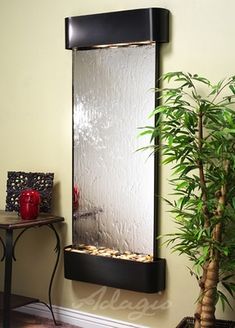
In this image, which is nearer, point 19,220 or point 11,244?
point 11,244

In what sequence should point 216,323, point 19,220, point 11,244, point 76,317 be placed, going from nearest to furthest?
1. point 216,323
2. point 11,244
3. point 19,220
4. point 76,317

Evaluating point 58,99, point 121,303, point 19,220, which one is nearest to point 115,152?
point 58,99

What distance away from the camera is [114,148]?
310 cm

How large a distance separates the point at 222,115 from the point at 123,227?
1072 millimetres

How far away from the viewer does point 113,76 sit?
3092 millimetres

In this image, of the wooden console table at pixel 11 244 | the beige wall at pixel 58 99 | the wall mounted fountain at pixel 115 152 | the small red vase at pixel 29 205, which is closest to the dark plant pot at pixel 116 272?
the wall mounted fountain at pixel 115 152

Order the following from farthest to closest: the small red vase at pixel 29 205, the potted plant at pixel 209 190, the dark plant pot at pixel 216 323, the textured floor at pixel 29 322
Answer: the textured floor at pixel 29 322, the small red vase at pixel 29 205, the dark plant pot at pixel 216 323, the potted plant at pixel 209 190

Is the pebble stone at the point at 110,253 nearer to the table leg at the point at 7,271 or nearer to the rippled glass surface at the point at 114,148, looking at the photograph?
the rippled glass surface at the point at 114,148

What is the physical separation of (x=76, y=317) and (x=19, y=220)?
0.79m

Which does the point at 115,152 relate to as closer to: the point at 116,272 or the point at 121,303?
the point at 116,272

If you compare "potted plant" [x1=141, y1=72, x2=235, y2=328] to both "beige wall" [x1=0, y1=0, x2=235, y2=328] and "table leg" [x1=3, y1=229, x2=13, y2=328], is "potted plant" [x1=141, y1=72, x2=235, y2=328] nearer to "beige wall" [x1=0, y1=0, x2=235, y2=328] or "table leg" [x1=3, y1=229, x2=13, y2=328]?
"beige wall" [x1=0, y1=0, x2=235, y2=328]

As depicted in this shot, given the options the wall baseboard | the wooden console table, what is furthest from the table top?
the wall baseboard

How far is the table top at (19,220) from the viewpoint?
2909mm

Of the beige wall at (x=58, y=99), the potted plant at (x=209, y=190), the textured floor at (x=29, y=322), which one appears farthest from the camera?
the textured floor at (x=29, y=322)
